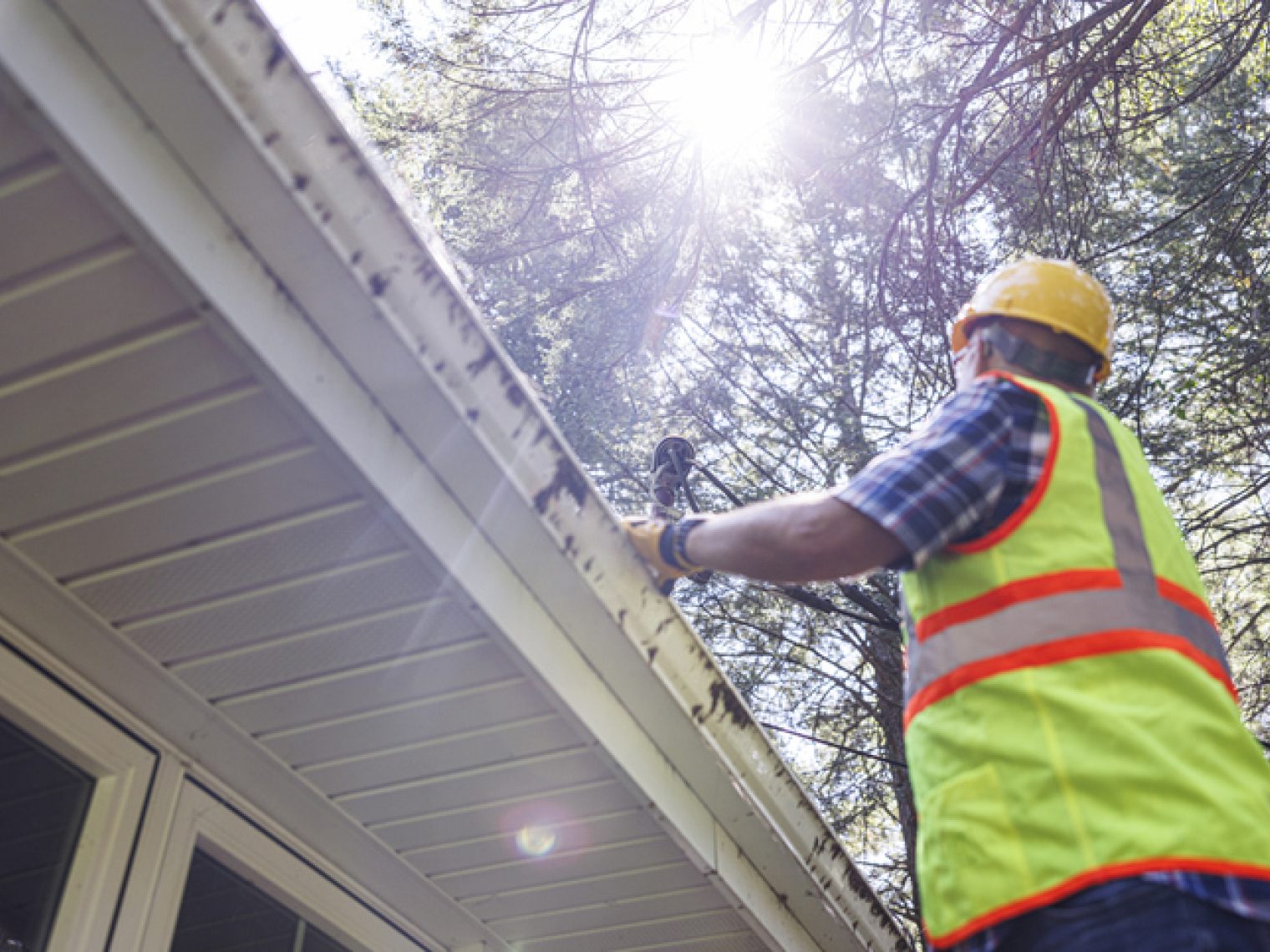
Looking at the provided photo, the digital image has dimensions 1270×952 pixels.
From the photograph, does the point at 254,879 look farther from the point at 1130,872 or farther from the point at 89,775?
the point at 1130,872

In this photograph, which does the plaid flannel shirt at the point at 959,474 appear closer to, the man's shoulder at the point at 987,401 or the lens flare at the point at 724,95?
the man's shoulder at the point at 987,401

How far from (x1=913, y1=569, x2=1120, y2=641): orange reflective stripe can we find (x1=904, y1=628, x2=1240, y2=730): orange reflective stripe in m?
0.07

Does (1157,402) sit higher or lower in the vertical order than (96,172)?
higher

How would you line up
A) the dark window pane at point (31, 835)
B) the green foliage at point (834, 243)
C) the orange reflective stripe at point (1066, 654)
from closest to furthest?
A: the orange reflective stripe at point (1066, 654)
the dark window pane at point (31, 835)
the green foliage at point (834, 243)

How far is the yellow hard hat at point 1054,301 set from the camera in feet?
6.79

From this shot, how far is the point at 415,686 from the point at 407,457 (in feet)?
1.91

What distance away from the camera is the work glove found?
6.88ft

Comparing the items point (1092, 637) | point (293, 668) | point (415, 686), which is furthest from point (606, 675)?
point (1092, 637)

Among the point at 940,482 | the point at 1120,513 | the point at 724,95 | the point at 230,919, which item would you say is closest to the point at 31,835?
the point at 230,919

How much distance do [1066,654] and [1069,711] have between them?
0.08m

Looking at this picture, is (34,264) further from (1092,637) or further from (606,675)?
(1092,637)

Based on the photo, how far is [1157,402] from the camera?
7.19 meters

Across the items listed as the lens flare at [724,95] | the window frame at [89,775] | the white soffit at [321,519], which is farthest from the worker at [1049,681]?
the lens flare at [724,95]

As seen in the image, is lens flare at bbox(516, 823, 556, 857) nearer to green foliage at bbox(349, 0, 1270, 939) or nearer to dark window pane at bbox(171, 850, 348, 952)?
dark window pane at bbox(171, 850, 348, 952)
